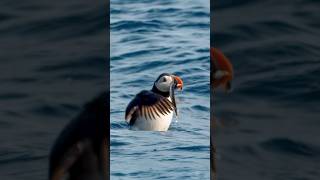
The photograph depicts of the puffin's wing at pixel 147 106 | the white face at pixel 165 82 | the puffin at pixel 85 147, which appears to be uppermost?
the white face at pixel 165 82

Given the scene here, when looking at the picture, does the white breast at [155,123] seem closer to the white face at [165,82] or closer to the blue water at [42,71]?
the white face at [165,82]

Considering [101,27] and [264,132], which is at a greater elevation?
[101,27]

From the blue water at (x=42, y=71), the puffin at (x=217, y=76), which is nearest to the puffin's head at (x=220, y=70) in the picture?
the puffin at (x=217, y=76)

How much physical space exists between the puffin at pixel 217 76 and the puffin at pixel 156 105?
0.20 metres

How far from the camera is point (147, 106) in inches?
310

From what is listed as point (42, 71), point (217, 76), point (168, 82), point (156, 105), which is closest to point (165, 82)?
point (168, 82)

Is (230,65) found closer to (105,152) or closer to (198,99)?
(198,99)

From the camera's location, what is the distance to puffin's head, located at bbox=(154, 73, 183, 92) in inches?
306

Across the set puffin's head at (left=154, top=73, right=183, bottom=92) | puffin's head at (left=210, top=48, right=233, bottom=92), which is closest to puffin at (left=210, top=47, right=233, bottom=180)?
puffin's head at (left=210, top=48, right=233, bottom=92)

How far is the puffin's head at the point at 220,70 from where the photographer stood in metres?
7.80

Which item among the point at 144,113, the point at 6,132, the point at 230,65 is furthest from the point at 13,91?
the point at 230,65

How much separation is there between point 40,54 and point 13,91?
0.26 metres

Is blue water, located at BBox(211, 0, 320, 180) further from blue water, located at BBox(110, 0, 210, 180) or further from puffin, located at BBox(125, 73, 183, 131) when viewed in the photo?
puffin, located at BBox(125, 73, 183, 131)

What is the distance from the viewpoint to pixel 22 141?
7.90m
